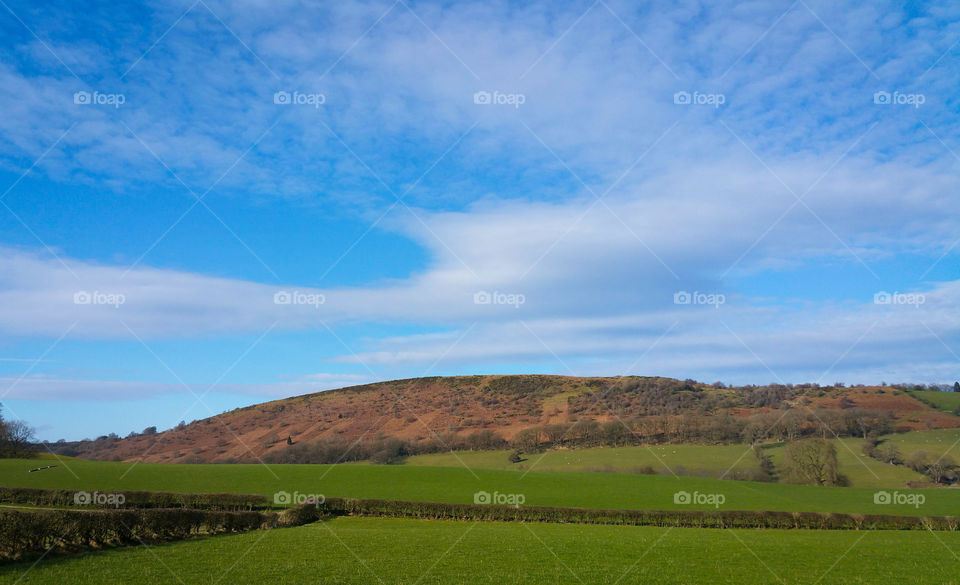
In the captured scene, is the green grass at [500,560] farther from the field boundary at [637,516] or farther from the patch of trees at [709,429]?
the patch of trees at [709,429]

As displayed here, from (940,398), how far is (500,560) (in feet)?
Answer: 440

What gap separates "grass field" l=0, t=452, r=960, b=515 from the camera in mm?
49219

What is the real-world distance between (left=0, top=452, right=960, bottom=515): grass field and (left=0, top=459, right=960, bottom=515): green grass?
0.29ft

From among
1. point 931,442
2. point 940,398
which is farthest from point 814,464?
point 940,398

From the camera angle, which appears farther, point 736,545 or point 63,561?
point 736,545

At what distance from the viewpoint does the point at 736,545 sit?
26.0 meters

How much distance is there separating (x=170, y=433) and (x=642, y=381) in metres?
120

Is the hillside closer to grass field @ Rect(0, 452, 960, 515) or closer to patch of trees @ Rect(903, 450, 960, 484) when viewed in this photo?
patch of trees @ Rect(903, 450, 960, 484)

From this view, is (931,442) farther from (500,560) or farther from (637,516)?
(500,560)

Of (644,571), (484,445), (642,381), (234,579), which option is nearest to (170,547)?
(234,579)

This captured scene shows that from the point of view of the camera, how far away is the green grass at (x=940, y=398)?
108250 millimetres

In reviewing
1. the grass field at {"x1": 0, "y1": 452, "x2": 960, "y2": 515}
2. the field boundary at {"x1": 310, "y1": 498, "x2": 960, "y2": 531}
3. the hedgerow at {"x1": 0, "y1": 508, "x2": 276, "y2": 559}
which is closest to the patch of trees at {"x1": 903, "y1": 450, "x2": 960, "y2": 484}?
the grass field at {"x1": 0, "y1": 452, "x2": 960, "y2": 515}

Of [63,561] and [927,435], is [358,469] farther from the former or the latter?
[927,435]

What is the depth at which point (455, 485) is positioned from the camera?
56938 mm
